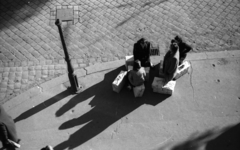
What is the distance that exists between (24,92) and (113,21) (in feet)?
14.1

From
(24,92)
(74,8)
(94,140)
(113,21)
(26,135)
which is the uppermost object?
(74,8)

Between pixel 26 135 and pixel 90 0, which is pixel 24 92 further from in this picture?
pixel 90 0

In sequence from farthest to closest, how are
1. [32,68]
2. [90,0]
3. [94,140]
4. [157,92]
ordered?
[90,0], [32,68], [157,92], [94,140]

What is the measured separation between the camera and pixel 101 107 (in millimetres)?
8070

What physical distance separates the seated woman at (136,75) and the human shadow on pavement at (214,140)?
197cm

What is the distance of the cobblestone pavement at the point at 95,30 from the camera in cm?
923

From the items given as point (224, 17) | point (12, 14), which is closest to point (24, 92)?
point (12, 14)

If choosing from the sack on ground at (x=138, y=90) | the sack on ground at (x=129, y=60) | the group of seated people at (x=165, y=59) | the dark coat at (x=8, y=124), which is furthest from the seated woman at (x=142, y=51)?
the dark coat at (x=8, y=124)

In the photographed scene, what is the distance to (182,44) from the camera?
7871 millimetres

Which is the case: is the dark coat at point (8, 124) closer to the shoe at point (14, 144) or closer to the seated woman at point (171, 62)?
the shoe at point (14, 144)

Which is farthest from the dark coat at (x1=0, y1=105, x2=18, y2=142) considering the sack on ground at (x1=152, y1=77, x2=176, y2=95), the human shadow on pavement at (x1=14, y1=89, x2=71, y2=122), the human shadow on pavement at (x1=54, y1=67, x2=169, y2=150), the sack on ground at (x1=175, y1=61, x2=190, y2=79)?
the sack on ground at (x1=175, y1=61, x2=190, y2=79)

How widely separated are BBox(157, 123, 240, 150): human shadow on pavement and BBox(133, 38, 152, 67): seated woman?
8.65 feet

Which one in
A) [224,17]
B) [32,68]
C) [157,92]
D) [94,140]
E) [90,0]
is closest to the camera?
[94,140]

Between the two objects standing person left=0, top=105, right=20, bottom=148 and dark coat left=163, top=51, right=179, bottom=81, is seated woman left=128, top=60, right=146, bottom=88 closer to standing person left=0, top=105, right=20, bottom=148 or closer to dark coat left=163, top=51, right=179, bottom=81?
dark coat left=163, top=51, right=179, bottom=81
